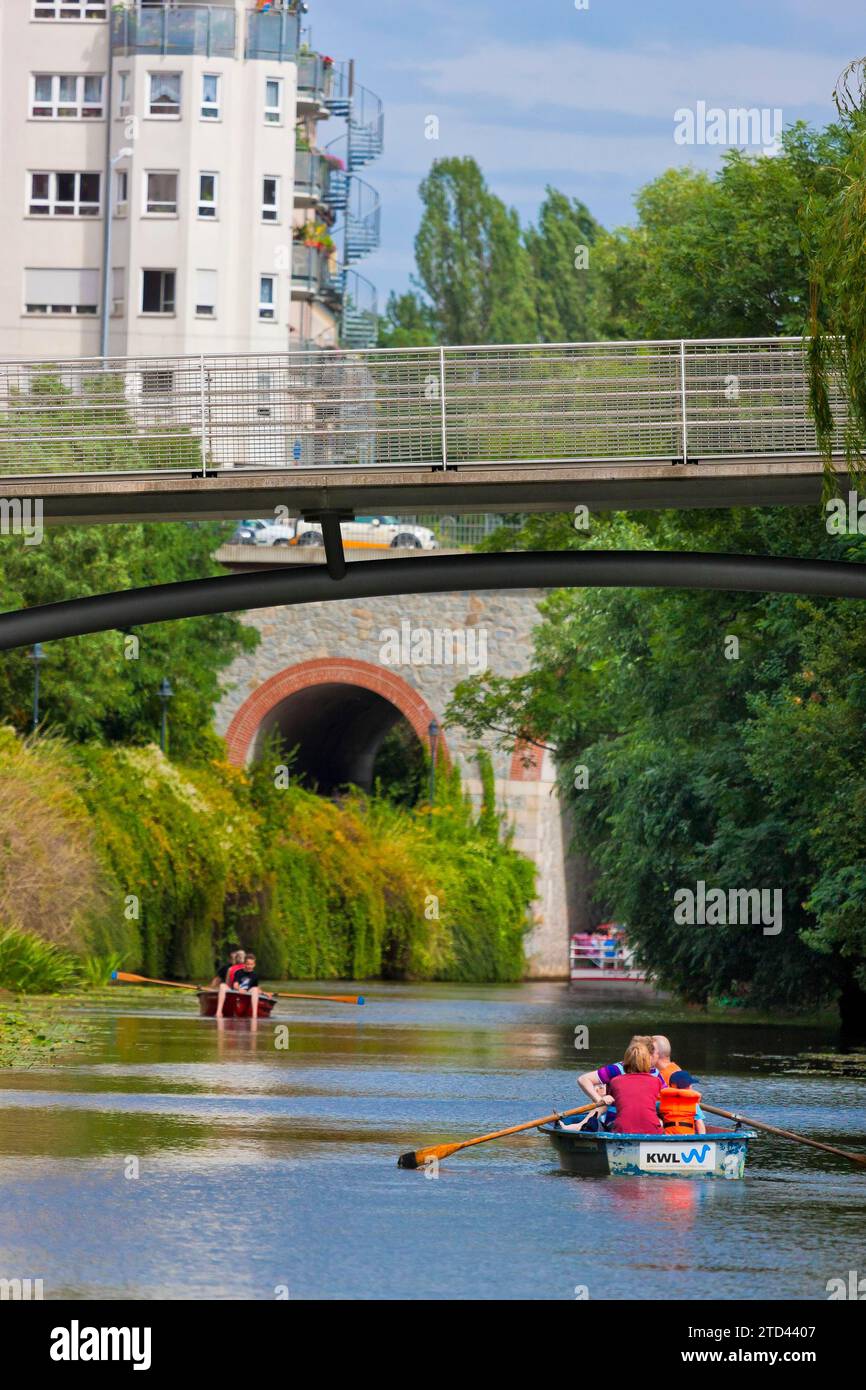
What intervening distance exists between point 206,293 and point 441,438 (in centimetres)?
4366

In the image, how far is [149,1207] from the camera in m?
14.4

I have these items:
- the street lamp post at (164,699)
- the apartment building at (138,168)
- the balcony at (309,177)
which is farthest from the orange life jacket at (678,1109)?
the balcony at (309,177)

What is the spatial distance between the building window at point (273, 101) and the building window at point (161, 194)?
3127 mm

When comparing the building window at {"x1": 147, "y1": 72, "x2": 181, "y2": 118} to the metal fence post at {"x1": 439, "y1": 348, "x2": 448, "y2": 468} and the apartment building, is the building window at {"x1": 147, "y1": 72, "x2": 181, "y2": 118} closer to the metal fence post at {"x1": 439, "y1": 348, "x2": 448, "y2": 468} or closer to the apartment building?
the apartment building

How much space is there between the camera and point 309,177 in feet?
226

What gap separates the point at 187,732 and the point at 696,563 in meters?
A: 29.6

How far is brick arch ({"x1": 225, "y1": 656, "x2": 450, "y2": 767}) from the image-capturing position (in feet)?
176

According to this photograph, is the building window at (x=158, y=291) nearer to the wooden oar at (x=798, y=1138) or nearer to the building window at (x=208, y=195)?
the building window at (x=208, y=195)

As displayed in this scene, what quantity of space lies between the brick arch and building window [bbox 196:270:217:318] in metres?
13.6

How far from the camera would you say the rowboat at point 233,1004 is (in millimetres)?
32875

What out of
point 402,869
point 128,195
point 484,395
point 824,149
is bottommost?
point 402,869
